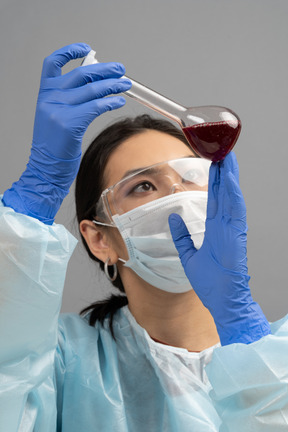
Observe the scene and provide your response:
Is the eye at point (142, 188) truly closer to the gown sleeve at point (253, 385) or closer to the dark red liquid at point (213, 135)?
the dark red liquid at point (213, 135)

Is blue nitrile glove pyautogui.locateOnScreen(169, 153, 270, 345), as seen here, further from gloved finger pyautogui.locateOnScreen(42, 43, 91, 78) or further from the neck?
gloved finger pyautogui.locateOnScreen(42, 43, 91, 78)

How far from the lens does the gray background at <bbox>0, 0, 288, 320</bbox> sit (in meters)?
2.70

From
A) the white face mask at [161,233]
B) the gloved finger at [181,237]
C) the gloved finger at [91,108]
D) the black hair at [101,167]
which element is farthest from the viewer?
the black hair at [101,167]

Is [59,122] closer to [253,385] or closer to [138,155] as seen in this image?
[138,155]

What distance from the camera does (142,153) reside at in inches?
71.1

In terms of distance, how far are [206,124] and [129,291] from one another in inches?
29.1

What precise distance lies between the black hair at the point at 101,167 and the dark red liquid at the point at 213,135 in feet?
1.96

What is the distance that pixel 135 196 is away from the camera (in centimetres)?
172

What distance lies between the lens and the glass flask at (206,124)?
4.33 feet

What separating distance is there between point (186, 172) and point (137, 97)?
0.34 m

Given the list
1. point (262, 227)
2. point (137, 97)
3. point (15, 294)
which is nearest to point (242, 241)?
point (137, 97)

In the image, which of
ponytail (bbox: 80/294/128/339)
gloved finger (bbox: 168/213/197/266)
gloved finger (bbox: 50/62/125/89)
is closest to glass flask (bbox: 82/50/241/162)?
gloved finger (bbox: 50/62/125/89)

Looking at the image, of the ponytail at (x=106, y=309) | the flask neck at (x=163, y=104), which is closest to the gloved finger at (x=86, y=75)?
the flask neck at (x=163, y=104)

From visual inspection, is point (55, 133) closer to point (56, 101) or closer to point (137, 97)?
point (56, 101)
